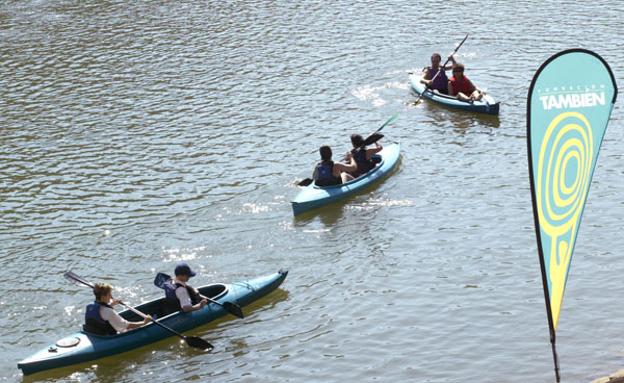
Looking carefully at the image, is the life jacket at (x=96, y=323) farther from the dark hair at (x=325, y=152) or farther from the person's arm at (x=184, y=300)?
the dark hair at (x=325, y=152)

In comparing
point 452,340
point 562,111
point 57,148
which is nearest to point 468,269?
point 452,340

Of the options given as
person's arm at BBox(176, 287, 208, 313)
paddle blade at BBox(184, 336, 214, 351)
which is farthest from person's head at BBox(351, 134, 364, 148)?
paddle blade at BBox(184, 336, 214, 351)

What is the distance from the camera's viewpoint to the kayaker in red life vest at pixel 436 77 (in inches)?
963

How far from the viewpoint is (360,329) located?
46.5 feet

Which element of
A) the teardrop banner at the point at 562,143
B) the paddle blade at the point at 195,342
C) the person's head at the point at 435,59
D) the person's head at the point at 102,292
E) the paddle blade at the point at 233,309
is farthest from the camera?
the person's head at the point at 435,59

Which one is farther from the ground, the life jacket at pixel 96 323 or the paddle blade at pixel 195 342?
the life jacket at pixel 96 323

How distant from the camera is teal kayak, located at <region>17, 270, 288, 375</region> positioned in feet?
43.8

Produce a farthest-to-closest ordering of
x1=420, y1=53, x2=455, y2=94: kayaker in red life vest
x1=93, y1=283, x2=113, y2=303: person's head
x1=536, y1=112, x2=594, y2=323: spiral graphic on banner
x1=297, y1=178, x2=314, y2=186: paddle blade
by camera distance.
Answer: x1=420, y1=53, x2=455, y2=94: kayaker in red life vest < x1=297, y1=178, x2=314, y2=186: paddle blade < x1=93, y1=283, x2=113, y2=303: person's head < x1=536, y1=112, x2=594, y2=323: spiral graphic on banner

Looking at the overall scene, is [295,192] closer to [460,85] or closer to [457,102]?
[457,102]

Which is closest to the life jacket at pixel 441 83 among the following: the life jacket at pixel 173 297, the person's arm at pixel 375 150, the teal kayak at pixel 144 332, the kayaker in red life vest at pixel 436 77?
the kayaker in red life vest at pixel 436 77

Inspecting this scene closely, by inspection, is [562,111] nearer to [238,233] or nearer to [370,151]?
[238,233]

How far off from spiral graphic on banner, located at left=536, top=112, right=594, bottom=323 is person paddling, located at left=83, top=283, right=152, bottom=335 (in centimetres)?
707

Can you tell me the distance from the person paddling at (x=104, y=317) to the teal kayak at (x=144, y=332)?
10 cm

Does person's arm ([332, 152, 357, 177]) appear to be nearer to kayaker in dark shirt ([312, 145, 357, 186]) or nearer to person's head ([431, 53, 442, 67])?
kayaker in dark shirt ([312, 145, 357, 186])
